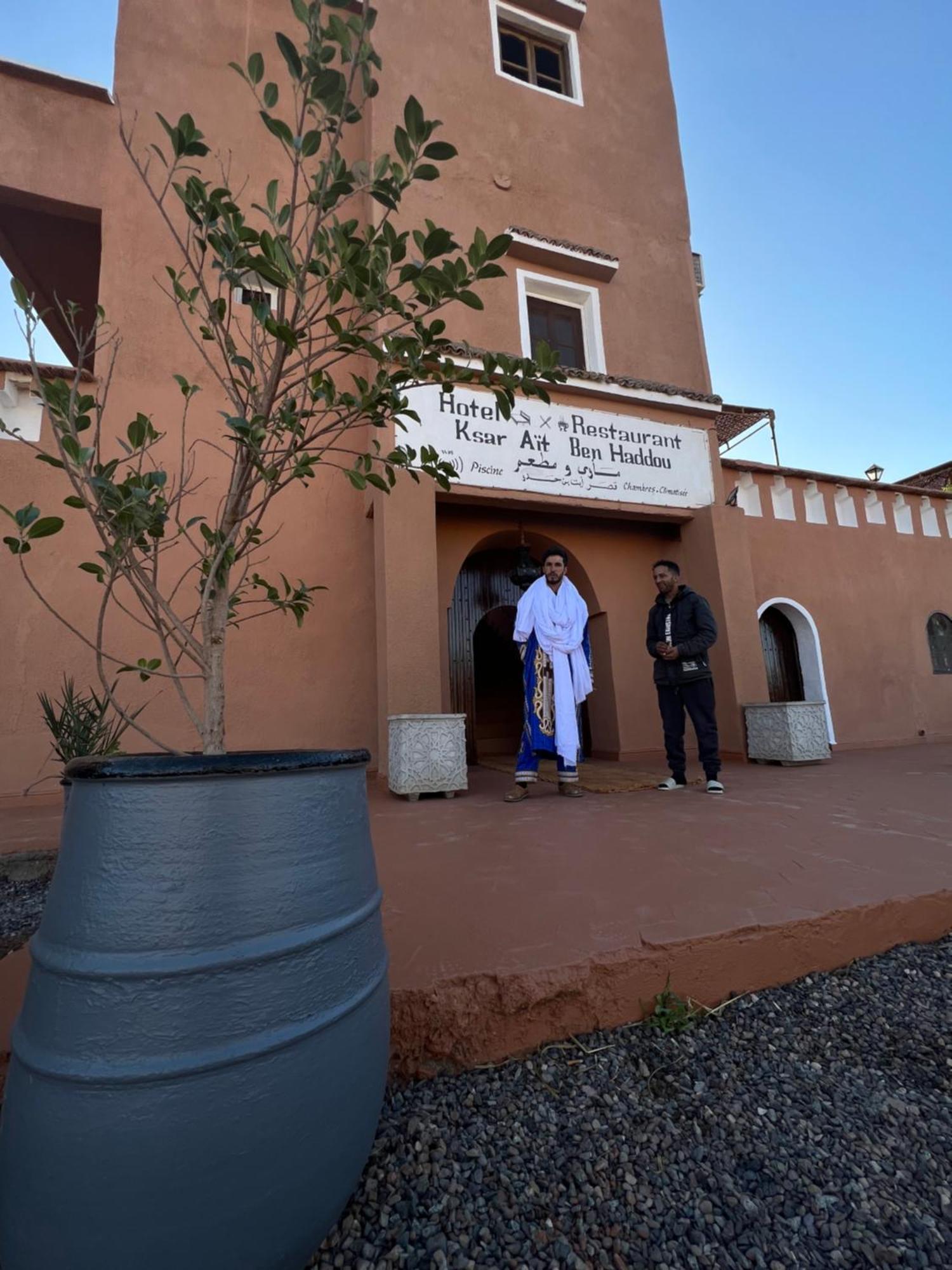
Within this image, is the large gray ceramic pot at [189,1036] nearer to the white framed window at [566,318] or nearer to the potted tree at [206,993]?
the potted tree at [206,993]

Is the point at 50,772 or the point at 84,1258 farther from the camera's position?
the point at 50,772

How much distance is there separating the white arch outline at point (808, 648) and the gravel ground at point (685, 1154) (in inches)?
274

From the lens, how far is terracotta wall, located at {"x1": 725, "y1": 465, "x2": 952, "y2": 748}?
789cm

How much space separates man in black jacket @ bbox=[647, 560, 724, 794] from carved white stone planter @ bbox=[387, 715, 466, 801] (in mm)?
1616

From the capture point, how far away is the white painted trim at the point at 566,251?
646 cm

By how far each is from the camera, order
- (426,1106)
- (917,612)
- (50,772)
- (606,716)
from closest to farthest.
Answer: (426,1106) < (50,772) < (606,716) < (917,612)

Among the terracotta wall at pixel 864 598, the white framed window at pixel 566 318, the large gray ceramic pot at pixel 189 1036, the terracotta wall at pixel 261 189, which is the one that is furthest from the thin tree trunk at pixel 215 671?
the terracotta wall at pixel 864 598

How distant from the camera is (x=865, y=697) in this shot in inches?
317

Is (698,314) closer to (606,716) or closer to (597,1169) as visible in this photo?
(606,716)

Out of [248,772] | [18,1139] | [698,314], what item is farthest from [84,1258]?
[698,314]

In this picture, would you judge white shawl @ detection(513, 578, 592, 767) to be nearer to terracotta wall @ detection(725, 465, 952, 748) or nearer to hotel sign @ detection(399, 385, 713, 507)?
hotel sign @ detection(399, 385, 713, 507)

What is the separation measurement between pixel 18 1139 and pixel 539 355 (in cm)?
176

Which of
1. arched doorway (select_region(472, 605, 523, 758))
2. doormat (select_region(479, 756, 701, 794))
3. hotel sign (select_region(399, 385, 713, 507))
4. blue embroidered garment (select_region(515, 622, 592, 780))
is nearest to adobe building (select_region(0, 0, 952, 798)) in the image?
hotel sign (select_region(399, 385, 713, 507))

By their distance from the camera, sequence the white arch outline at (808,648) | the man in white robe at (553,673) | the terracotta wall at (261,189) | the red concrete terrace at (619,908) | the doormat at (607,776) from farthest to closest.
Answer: the white arch outline at (808,648) → the terracotta wall at (261,189) → the doormat at (607,776) → the man in white robe at (553,673) → the red concrete terrace at (619,908)
